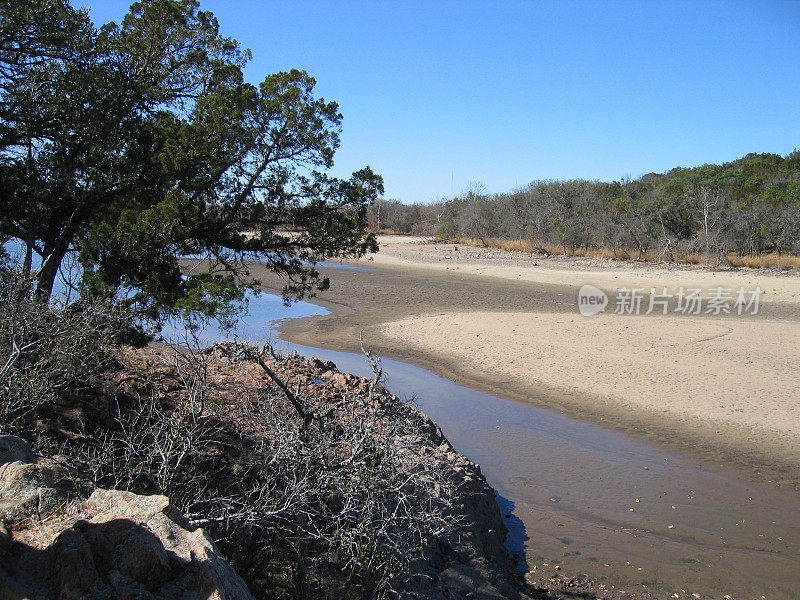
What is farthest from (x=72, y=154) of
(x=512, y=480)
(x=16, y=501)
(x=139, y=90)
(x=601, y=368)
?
(x=601, y=368)

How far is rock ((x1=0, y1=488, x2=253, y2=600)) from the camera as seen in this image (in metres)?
2.36

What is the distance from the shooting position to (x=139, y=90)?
746 cm

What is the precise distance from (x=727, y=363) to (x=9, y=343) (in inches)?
496

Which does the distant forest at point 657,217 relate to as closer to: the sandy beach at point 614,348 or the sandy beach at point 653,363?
the sandy beach at point 614,348

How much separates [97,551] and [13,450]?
0.91m

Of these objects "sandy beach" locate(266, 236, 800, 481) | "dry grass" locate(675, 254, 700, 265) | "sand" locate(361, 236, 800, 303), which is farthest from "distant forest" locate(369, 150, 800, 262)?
"sandy beach" locate(266, 236, 800, 481)

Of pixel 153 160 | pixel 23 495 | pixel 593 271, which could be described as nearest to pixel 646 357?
pixel 153 160

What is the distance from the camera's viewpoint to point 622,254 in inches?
1314

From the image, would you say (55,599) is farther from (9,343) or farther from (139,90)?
(139,90)

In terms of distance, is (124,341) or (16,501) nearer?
(16,501)

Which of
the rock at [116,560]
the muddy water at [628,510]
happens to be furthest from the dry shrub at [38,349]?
the muddy water at [628,510]

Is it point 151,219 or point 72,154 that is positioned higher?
point 72,154

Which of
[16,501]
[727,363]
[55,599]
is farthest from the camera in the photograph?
[727,363]

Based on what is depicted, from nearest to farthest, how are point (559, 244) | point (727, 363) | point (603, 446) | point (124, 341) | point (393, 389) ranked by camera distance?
point (124, 341)
point (603, 446)
point (393, 389)
point (727, 363)
point (559, 244)
